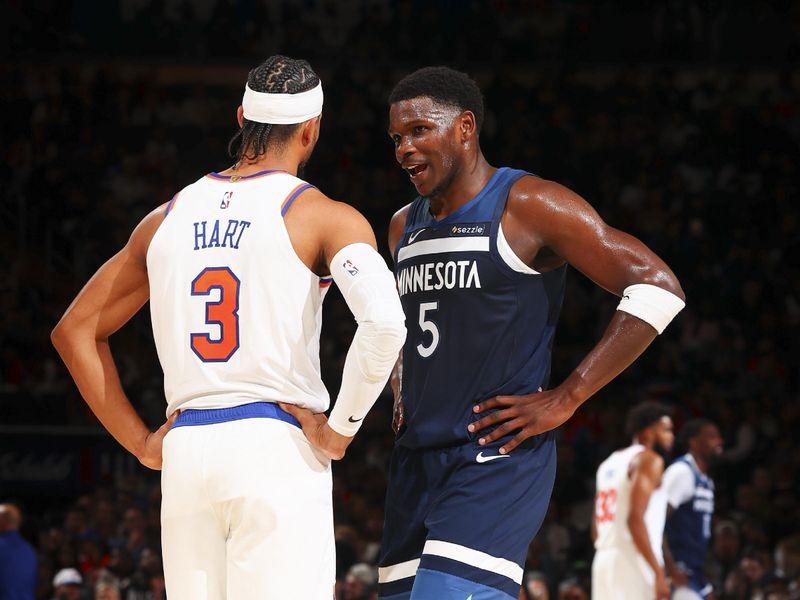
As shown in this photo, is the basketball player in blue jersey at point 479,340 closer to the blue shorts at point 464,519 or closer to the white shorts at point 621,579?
the blue shorts at point 464,519

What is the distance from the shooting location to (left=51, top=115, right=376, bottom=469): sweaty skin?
3523 millimetres

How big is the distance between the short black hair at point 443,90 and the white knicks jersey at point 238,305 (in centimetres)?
76

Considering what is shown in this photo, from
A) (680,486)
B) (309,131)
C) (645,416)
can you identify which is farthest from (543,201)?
(680,486)

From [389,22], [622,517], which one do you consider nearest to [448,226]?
[622,517]

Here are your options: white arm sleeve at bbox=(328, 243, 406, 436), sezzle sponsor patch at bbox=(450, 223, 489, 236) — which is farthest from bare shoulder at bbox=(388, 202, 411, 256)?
white arm sleeve at bbox=(328, 243, 406, 436)

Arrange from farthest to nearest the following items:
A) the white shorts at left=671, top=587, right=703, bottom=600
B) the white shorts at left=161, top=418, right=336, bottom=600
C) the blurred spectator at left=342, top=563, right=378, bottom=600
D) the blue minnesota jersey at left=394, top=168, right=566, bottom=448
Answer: the blurred spectator at left=342, top=563, right=378, bottom=600 < the white shorts at left=671, top=587, right=703, bottom=600 < the blue minnesota jersey at left=394, top=168, right=566, bottom=448 < the white shorts at left=161, top=418, right=336, bottom=600

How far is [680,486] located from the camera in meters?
A: 9.21

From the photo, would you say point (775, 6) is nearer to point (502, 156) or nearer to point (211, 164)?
point (502, 156)

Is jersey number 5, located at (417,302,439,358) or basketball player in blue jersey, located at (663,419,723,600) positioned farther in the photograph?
basketball player in blue jersey, located at (663,419,723,600)

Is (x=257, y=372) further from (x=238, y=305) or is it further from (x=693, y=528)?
(x=693, y=528)

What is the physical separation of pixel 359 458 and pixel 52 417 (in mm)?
3010

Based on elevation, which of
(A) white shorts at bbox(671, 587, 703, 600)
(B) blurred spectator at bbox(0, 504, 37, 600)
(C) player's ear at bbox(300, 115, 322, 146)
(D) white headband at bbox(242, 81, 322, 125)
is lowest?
(A) white shorts at bbox(671, 587, 703, 600)

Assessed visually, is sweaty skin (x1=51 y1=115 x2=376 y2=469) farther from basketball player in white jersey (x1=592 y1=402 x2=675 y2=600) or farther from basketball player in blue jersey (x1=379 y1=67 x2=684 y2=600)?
basketball player in white jersey (x1=592 y1=402 x2=675 y2=600)

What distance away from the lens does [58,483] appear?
39.5 feet
